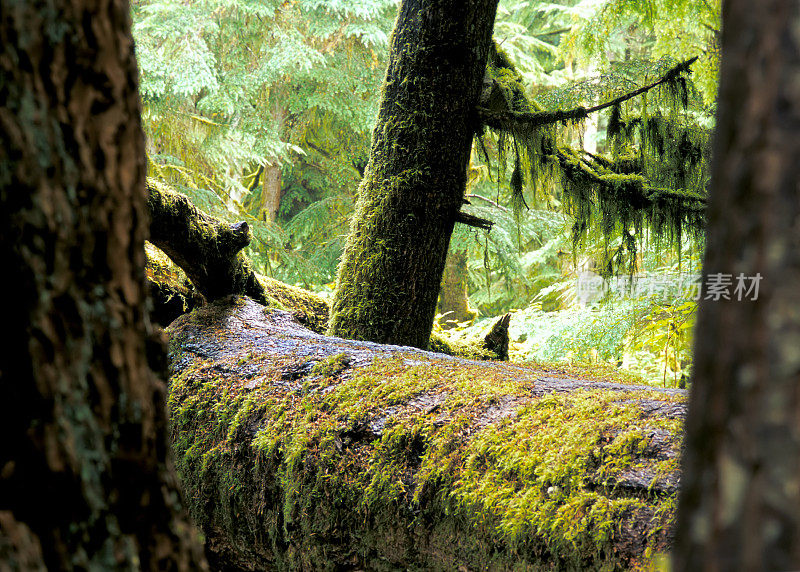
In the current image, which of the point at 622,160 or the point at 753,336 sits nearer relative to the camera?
the point at 753,336

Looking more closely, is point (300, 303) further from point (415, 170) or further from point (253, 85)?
point (253, 85)

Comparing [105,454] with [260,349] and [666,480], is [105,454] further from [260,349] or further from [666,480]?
[260,349]

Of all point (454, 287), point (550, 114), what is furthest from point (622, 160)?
point (454, 287)

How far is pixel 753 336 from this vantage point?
0.51 metres

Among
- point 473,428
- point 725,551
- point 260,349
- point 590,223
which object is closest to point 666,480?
point 473,428

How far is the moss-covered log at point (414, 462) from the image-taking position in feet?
5.13

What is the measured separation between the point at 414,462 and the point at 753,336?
59.5 inches

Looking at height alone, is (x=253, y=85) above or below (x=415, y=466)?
above

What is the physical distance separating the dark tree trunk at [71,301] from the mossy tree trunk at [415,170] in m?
A: 3.01

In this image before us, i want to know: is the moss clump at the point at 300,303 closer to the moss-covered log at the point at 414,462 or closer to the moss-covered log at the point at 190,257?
the moss-covered log at the point at 190,257

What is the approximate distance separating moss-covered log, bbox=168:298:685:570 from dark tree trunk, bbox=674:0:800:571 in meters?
1.06

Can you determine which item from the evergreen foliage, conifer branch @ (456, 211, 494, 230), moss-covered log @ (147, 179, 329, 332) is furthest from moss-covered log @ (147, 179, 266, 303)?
the evergreen foliage

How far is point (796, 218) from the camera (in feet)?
1.65

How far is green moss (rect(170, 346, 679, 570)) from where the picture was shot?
1.59 metres
